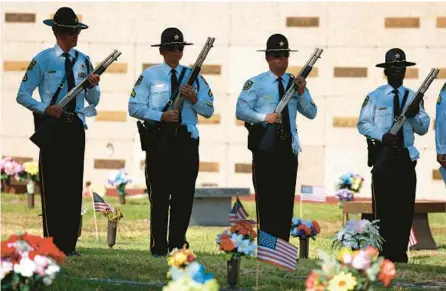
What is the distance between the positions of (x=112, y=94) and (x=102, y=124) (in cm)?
69

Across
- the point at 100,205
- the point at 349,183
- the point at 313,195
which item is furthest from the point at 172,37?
the point at 349,183

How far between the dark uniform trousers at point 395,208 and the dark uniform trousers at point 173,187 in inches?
83.9

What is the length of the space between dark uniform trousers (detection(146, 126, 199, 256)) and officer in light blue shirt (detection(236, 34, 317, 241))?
2.61 feet

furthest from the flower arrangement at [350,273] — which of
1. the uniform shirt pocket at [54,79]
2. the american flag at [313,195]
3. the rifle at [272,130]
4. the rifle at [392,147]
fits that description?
the american flag at [313,195]

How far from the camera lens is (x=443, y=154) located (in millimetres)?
14695

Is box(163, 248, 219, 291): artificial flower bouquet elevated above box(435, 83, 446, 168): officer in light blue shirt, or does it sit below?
below

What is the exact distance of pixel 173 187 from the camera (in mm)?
13836

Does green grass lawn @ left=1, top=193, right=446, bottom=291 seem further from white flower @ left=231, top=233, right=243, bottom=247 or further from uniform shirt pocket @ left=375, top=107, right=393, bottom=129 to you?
uniform shirt pocket @ left=375, top=107, right=393, bottom=129

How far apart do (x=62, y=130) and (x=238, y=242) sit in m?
2.66

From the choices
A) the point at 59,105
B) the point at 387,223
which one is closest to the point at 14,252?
the point at 59,105

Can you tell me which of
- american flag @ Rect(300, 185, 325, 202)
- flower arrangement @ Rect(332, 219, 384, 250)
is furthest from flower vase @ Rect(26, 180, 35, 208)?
flower arrangement @ Rect(332, 219, 384, 250)

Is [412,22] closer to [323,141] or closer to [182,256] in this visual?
[323,141]

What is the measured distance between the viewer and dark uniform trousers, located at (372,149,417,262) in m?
14.7

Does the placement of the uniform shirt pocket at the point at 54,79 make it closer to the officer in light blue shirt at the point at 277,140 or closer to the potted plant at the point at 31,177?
the officer in light blue shirt at the point at 277,140
